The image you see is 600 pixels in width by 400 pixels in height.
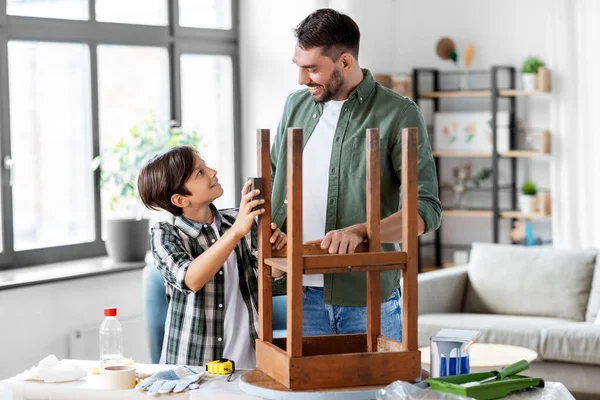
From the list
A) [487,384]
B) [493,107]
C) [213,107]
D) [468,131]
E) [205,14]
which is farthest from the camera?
[468,131]

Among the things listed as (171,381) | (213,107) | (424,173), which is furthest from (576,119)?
(171,381)

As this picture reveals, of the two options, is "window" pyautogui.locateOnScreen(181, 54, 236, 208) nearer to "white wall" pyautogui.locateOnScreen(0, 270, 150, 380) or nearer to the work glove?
"white wall" pyautogui.locateOnScreen(0, 270, 150, 380)

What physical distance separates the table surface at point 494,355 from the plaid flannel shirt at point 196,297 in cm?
196

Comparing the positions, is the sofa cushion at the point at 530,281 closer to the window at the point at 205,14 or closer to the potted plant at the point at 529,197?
the potted plant at the point at 529,197

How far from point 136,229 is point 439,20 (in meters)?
3.00

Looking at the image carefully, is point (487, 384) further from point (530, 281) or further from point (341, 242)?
point (530, 281)

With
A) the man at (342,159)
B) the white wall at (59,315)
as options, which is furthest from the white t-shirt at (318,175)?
the white wall at (59,315)

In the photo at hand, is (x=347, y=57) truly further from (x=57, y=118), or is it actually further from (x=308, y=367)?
(x=57, y=118)

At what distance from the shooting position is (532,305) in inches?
207

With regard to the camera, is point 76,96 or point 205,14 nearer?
point 76,96

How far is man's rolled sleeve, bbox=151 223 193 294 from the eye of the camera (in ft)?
7.70

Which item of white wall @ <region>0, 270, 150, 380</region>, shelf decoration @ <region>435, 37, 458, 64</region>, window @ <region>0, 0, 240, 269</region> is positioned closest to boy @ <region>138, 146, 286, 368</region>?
white wall @ <region>0, 270, 150, 380</region>

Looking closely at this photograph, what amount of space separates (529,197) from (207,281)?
4.40 meters

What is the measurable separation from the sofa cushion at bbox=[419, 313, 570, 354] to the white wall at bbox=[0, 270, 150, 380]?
59.5 inches
